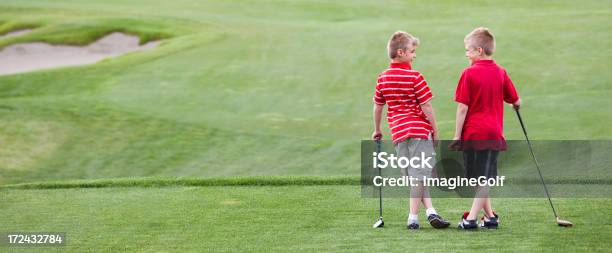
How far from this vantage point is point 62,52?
21.9 meters

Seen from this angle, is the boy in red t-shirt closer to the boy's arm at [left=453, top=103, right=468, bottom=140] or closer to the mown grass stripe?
the boy's arm at [left=453, top=103, right=468, bottom=140]

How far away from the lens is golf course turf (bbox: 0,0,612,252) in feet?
20.3

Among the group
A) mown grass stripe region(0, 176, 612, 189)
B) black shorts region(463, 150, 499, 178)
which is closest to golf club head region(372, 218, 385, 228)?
black shorts region(463, 150, 499, 178)

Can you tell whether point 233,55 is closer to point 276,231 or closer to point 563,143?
point 563,143

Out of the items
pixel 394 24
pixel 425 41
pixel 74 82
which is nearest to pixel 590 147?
pixel 425 41

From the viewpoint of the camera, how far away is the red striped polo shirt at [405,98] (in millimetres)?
6066

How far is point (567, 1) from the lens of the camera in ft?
76.8

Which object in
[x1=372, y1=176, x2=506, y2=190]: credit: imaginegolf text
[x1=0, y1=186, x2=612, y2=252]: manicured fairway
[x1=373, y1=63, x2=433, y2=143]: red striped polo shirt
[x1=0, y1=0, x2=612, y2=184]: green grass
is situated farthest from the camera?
[x1=0, y1=0, x2=612, y2=184]: green grass

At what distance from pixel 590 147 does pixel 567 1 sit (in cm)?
1449

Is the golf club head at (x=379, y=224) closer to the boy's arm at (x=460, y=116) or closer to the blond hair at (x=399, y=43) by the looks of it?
the boy's arm at (x=460, y=116)

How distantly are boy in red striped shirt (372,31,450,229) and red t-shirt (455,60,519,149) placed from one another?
0.22 m

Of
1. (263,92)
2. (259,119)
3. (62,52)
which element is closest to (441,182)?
(259,119)

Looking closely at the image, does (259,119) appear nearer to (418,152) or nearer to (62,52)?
(418,152)

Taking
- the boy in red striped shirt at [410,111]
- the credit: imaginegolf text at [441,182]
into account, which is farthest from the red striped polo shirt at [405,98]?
the credit: imaginegolf text at [441,182]
